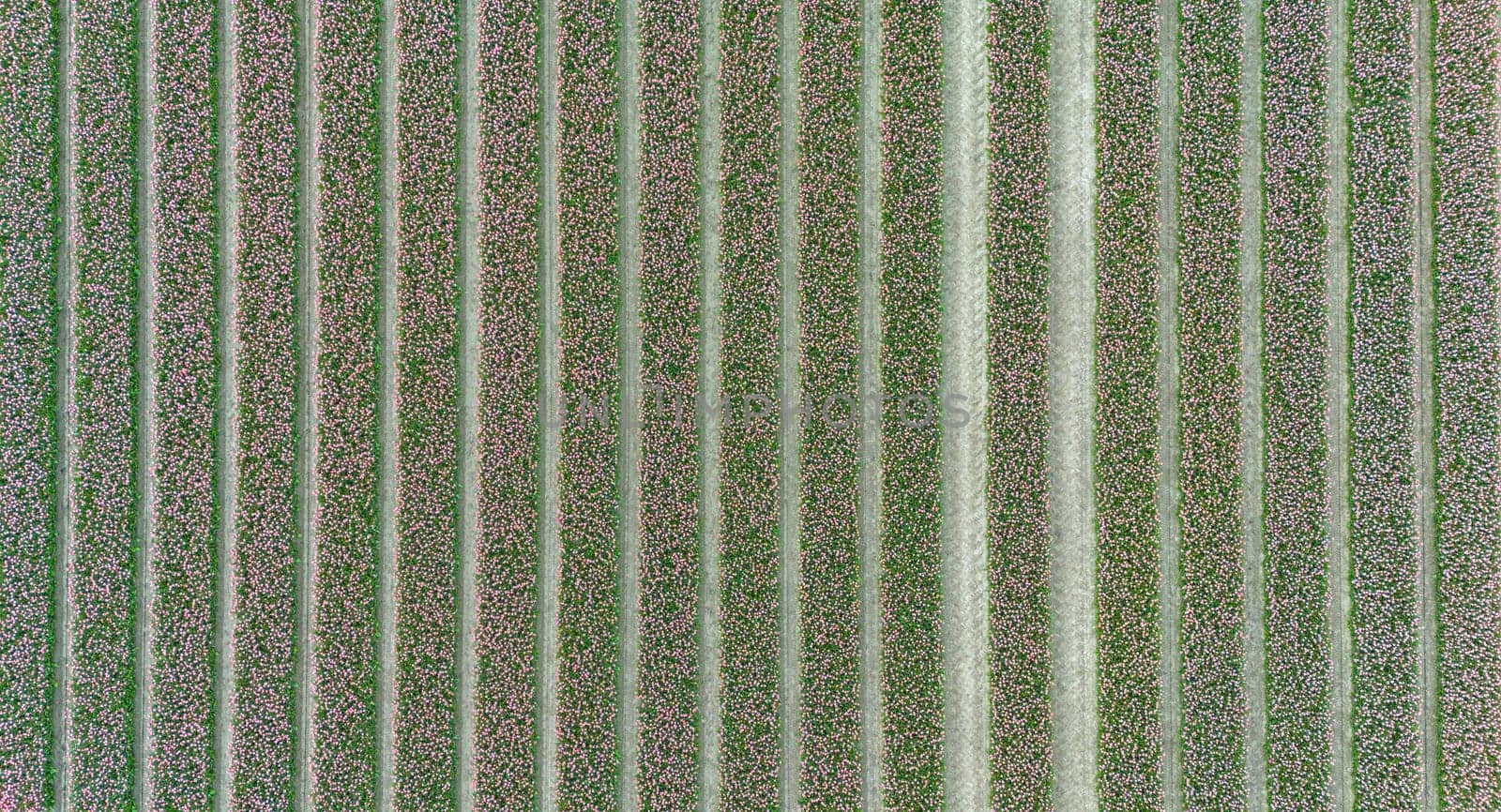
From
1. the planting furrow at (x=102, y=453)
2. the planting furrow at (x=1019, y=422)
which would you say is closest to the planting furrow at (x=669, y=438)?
the planting furrow at (x=1019, y=422)

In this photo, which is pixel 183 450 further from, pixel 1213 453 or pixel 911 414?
pixel 1213 453

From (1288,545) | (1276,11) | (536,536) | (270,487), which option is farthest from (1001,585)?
(270,487)

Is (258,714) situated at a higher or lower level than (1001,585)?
lower

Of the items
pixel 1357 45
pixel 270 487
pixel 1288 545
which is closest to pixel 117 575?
pixel 270 487

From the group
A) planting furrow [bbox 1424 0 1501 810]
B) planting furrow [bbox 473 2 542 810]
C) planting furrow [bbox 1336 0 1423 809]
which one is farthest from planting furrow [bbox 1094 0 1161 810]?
planting furrow [bbox 473 2 542 810]

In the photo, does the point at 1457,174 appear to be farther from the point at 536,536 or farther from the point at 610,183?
the point at 536,536

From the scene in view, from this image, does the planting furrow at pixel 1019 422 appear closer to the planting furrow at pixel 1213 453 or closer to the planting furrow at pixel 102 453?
the planting furrow at pixel 1213 453

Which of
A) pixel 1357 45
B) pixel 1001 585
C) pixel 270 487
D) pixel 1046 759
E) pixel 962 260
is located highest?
pixel 1357 45

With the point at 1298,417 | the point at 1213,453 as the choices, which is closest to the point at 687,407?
the point at 1213,453
